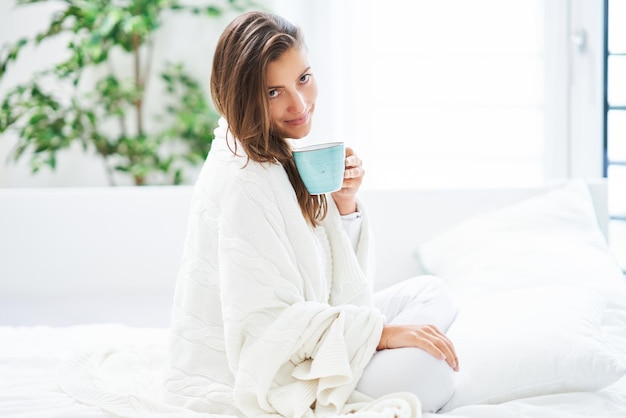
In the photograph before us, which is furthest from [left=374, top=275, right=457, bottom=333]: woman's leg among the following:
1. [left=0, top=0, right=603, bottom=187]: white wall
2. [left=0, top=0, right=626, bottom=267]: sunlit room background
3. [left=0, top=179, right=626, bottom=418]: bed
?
[left=0, top=0, right=603, bottom=187]: white wall

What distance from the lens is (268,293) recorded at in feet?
4.30

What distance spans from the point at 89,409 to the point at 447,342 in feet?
1.93

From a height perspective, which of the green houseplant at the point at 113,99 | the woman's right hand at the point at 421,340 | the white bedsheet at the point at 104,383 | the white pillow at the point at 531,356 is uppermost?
the green houseplant at the point at 113,99

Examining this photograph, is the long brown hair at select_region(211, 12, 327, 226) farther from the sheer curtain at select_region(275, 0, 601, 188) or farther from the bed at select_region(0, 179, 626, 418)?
the sheer curtain at select_region(275, 0, 601, 188)

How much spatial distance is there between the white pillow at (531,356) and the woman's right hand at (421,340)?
7 centimetres

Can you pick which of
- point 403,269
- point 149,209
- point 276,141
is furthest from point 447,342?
point 149,209

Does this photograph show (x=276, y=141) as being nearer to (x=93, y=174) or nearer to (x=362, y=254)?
(x=362, y=254)

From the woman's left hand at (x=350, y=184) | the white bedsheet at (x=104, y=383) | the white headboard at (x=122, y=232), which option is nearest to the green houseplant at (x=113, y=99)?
the white headboard at (x=122, y=232)

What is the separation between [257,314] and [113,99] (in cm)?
266

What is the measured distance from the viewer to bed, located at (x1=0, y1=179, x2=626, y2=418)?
1.40 meters

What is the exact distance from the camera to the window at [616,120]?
2.94 metres

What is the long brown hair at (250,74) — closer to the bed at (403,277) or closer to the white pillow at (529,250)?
the bed at (403,277)

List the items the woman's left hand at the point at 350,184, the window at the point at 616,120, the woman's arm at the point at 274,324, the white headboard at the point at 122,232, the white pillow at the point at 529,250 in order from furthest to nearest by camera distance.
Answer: the window at the point at 616,120 → the white headboard at the point at 122,232 → the white pillow at the point at 529,250 → the woman's left hand at the point at 350,184 → the woman's arm at the point at 274,324

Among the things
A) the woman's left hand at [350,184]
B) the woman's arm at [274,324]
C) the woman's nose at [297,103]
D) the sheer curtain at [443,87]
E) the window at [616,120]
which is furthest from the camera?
the sheer curtain at [443,87]
